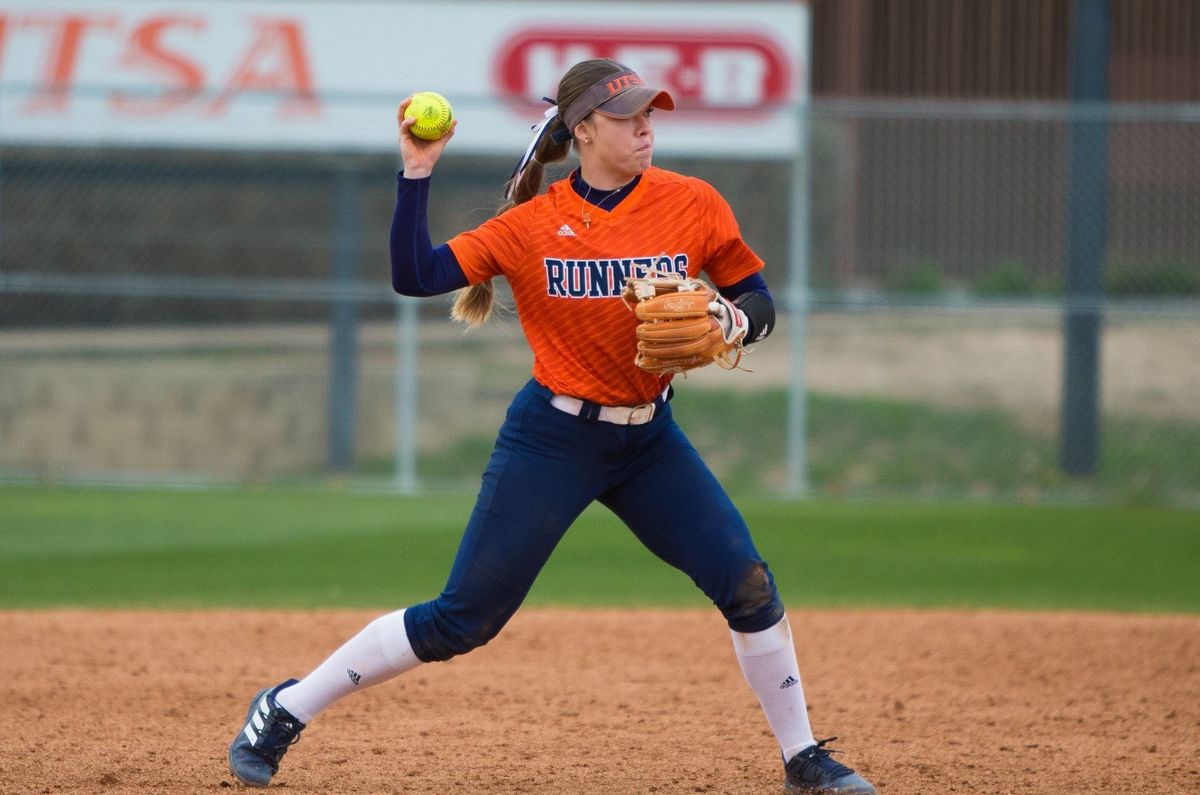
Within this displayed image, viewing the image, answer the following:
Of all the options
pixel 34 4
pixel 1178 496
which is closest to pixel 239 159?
pixel 34 4

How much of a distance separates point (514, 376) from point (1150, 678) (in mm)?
7374

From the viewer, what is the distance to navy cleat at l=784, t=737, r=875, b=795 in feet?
12.7

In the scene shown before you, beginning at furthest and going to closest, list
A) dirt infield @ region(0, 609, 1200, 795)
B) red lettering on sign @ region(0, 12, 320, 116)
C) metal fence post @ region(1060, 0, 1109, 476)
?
1. red lettering on sign @ region(0, 12, 320, 116)
2. metal fence post @ region(1060, 0, 1109, 476)
3. dirt infield @ region(0, 609, 1200, 795)

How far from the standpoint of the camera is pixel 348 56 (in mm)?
12453

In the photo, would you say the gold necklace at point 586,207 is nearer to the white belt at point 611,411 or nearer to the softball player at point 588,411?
the softball player at point 588,411

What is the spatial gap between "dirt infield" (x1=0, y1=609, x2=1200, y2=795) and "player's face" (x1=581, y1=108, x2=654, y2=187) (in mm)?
1689

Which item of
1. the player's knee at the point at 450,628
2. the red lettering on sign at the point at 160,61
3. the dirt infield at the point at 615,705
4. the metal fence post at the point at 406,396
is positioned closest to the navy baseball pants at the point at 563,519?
the player's knee at the point at 450,628

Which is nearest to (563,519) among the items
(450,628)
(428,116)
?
(450,628)

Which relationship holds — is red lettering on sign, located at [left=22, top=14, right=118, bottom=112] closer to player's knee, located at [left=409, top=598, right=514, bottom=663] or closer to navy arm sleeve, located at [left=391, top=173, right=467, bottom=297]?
navy arm sleeve, located at [left=391, top=173, right=467, bottom=297]

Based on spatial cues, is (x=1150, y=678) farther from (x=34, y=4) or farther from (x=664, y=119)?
(x=34, y=4)

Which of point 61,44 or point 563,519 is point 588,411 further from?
point 61,44

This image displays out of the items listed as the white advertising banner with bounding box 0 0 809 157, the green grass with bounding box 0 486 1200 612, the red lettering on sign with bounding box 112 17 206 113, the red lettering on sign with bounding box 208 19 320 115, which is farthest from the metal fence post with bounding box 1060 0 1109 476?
the red lettering on sign with bounding box 112 17 206 113

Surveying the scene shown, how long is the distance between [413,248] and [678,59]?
9.16m

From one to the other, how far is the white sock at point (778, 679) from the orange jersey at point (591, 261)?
0.71m
